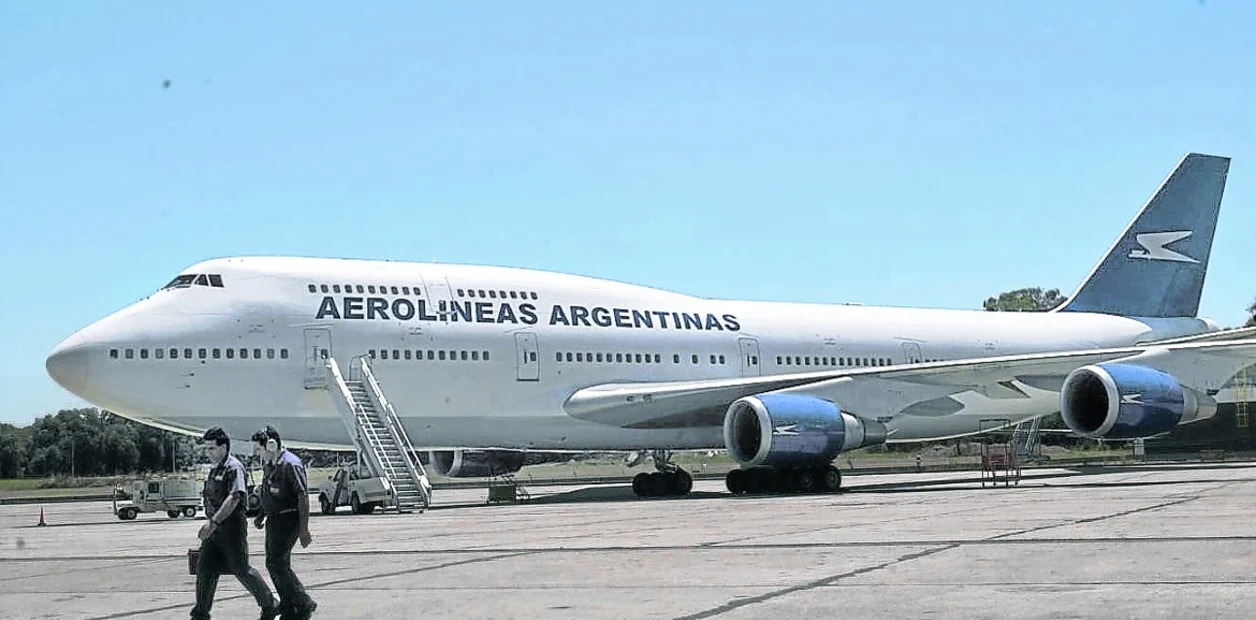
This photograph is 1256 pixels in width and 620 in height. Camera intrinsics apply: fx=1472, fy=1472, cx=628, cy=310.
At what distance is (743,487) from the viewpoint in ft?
83.6

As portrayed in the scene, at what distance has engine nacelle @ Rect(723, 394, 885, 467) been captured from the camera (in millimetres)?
23188

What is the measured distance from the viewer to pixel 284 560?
7.94 metres

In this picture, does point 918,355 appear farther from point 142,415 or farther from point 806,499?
point 142,415

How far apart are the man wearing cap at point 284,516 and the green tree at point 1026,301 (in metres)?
81.5

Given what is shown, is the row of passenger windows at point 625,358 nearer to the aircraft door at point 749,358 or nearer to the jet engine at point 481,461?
the aircraft door at point 749,358

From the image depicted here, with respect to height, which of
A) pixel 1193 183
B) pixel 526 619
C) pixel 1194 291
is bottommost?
pixel 526 619

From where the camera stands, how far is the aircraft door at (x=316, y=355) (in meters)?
21.8

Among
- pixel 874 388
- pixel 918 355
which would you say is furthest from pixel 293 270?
pixel 918 355

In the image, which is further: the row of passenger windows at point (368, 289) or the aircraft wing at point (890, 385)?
the aircraft wing at point (890, 385)

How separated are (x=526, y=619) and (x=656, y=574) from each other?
7.33 feet

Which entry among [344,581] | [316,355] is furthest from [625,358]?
[344,581]

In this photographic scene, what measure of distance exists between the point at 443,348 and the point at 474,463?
14.0ft

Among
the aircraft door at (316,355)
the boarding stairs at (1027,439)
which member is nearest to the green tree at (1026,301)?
the boarding stairs at (1027,439)

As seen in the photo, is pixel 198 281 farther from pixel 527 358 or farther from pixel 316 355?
pixel 527 358
